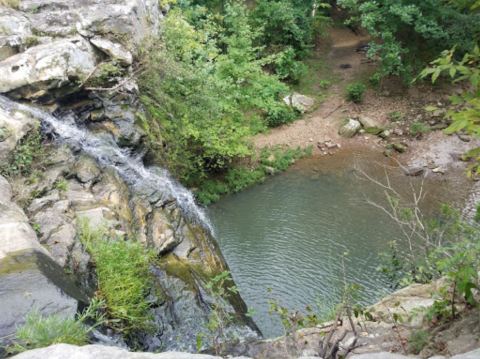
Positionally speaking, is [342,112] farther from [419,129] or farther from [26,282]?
[26,282]

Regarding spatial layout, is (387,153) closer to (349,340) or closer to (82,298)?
(349,340)

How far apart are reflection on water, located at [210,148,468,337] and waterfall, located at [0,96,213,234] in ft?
4.35

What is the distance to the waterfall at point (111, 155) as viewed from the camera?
25.3 ft

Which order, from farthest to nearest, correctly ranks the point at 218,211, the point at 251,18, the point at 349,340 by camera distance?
1. the point at 251,18
2. the point at 218,211
3. the point at 349,340

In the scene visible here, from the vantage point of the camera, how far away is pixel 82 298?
15.0 ft

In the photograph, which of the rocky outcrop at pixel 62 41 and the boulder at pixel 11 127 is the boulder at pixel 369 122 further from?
the boulder at pixel 11 127

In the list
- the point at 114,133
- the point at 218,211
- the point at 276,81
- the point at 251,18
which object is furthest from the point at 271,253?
the point at 251,18

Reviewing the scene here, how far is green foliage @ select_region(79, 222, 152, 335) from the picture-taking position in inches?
203

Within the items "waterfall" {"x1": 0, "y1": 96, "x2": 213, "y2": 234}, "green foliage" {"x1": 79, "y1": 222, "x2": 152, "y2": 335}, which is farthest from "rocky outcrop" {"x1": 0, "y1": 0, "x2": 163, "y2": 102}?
"green foliage" {"x1": 79, "y1": 222, "x2": 152, "y2": 335}

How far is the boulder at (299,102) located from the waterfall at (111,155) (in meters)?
6.64

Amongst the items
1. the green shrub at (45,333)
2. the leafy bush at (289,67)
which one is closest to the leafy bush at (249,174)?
the leafy bush at (289,67)

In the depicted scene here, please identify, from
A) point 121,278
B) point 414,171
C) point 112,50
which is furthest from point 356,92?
point 121,278

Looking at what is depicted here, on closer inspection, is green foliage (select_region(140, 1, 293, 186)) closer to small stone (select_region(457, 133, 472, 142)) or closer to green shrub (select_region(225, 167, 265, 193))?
green shrub (select_region(225, 167, 265, 193))

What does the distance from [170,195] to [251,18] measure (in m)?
9.29
